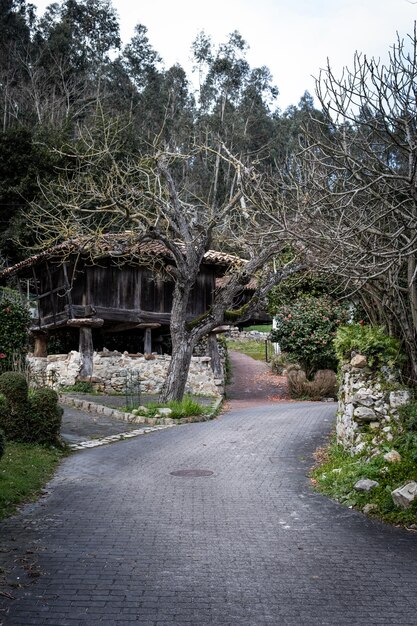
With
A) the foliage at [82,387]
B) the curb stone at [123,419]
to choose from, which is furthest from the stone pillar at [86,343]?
the curb stone at [123,419]

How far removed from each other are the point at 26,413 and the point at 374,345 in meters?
6.99

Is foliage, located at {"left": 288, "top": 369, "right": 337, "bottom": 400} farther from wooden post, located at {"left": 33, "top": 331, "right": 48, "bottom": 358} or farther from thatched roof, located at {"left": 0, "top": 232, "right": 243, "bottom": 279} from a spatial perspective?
wooden post, located at {"left": 33, "top": 331, "right": 48, "bottom": 358}

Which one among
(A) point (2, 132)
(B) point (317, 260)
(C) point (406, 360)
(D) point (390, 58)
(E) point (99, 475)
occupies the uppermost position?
(A) point (2, 132)

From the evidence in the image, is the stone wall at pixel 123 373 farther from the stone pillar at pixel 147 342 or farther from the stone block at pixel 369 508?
the stone block at pixel 369 508

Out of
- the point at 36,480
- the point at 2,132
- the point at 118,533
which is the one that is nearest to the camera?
the point at 118,533

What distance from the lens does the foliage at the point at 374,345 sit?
34.1ft

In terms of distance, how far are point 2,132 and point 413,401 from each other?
2843cm

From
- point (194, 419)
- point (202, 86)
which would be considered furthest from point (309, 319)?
point (202, 86)

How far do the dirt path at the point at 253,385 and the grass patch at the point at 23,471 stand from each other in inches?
425

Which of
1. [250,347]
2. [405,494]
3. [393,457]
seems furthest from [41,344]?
[405,494]

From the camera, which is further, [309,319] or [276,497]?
[309,319]

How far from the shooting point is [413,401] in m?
9.83

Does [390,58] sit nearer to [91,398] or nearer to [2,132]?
[91,398]

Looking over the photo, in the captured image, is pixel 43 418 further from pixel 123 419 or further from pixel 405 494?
pixel 405 494
